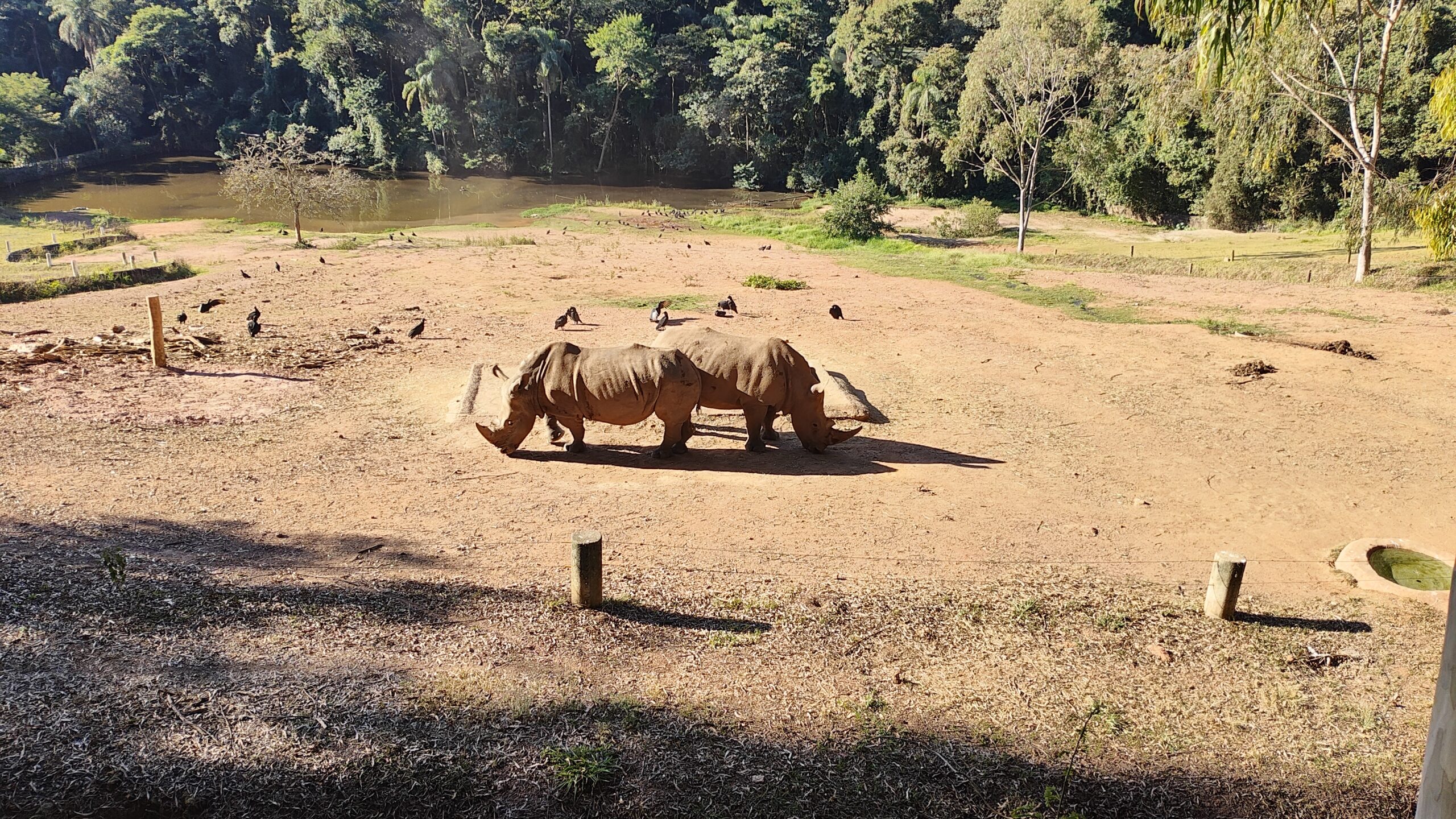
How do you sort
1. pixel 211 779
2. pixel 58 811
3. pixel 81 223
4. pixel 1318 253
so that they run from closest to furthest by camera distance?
pixel 58 811 → pixel 211 779 → pixel 1318 253 → pixel 81 223

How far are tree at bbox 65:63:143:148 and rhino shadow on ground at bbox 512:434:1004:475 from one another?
241ft

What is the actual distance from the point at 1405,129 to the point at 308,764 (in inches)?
1614

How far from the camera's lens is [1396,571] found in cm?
864

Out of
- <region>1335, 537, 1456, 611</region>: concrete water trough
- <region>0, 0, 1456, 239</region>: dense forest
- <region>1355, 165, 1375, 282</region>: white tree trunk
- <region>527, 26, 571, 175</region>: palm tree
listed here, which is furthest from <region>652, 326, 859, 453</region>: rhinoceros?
<region>527, 26, 571, 175</region>: palm tree

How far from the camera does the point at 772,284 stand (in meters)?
24.0

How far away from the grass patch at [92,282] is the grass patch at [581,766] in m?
22.0

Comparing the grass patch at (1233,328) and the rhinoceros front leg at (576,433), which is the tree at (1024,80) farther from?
the rhinoceros front leg at (576,433)

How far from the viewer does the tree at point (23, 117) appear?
54656 millimetres

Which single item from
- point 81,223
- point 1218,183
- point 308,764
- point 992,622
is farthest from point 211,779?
point 81,223

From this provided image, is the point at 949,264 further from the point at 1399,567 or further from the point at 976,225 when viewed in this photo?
the point at 1399,567

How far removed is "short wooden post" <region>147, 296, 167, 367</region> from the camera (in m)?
14.1

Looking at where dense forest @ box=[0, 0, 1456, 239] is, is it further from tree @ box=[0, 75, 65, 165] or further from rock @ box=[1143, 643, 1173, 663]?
rock @ box=[1143, 643, 1173, 663]

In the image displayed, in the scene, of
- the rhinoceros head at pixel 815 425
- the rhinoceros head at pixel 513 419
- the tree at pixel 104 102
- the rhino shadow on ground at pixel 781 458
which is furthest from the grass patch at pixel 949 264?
the tree at pixel 104 102

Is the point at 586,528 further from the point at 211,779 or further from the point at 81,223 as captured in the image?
the point at 81,223
